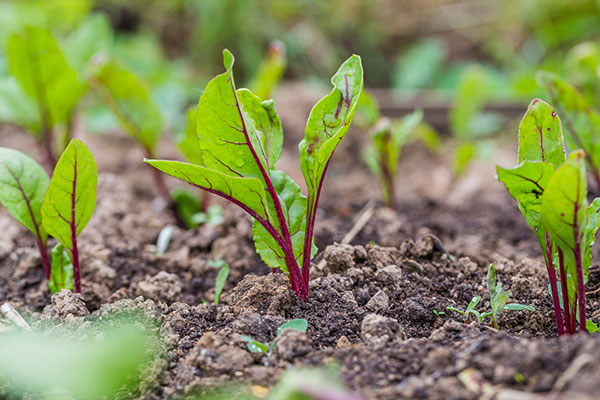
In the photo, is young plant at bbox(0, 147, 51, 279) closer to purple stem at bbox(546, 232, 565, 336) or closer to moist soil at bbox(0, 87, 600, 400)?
moist soil at bbox(0, 87, 600, 400)

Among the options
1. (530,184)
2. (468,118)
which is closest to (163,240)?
(530,184)

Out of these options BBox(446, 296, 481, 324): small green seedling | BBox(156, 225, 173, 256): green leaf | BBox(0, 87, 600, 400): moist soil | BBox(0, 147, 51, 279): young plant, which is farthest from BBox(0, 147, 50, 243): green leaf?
BBox(446, 296, 481, 324): small green seedling

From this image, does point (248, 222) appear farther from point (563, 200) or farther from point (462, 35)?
point (462, 35)

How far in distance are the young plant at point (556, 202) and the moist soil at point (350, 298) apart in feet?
0.36

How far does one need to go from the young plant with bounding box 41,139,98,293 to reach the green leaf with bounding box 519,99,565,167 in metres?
0.84

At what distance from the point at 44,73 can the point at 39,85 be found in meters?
0.05

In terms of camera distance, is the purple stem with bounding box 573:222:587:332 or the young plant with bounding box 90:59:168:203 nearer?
the purple stem with bounding box 573:222:587:332

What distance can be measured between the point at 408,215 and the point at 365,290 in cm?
87

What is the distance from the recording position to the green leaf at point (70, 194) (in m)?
1.28

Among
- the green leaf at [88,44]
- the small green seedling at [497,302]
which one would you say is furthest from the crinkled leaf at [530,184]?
the green leaf at [88,44]

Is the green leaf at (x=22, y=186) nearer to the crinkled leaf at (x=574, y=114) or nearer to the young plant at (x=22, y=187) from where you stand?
the young plant at (x=22, y=187)

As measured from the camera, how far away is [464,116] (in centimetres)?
275

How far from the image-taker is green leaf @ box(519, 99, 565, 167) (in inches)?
46.5

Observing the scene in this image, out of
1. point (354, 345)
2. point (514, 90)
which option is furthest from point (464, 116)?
point (354, 345)
